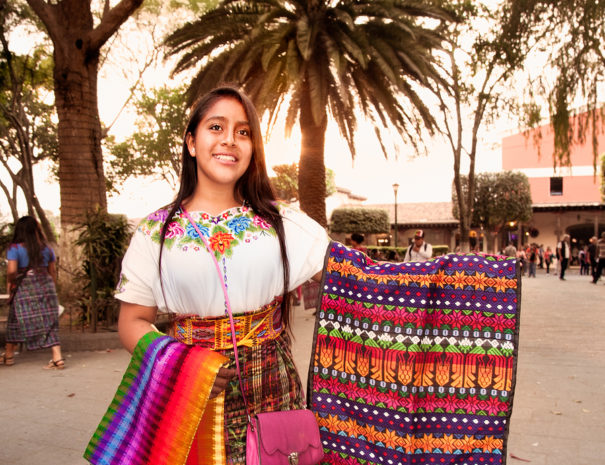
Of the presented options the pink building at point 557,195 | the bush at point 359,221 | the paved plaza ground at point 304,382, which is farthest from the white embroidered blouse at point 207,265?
the pink building at point 557,195

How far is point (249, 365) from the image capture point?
169 cm

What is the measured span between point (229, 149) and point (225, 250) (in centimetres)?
36

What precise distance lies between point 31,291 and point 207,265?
5.49 meters

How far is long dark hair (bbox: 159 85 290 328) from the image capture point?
1.85m

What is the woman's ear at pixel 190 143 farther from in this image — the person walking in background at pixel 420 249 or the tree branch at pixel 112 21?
the person walking in background at pixel 420 249

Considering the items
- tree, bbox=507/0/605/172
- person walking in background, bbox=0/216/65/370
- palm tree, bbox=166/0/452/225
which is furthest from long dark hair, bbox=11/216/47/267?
tree, bbox=507/0/605/172

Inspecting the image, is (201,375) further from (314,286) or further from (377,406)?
(314,286)

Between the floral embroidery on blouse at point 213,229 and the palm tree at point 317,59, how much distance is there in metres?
7.66

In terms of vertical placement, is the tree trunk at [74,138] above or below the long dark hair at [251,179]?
above

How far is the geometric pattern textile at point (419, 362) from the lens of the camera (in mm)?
1732

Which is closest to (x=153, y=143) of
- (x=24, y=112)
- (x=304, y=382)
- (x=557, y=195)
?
(x=24, y=112)

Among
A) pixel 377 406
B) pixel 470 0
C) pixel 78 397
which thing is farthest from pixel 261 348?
pixel 470 0

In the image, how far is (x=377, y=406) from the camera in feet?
5.77

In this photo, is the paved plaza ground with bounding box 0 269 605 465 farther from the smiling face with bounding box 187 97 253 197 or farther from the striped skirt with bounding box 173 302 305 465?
the smiling face with bounding box 187 97 253 197
